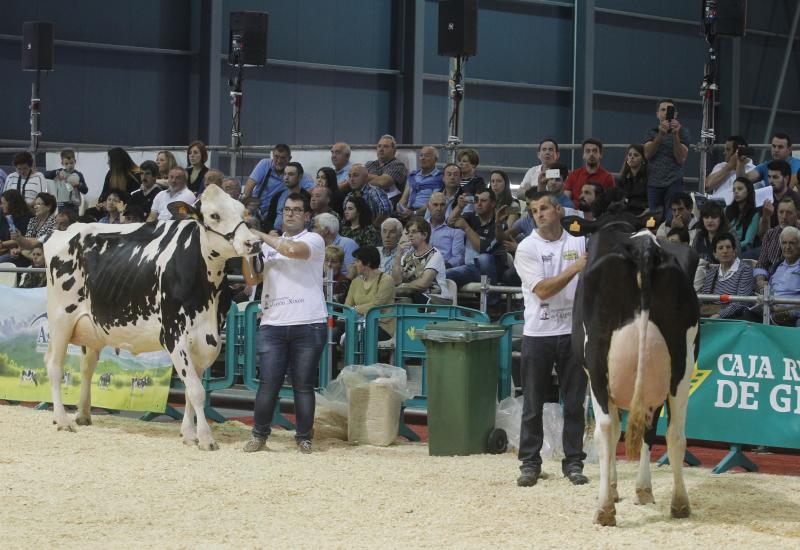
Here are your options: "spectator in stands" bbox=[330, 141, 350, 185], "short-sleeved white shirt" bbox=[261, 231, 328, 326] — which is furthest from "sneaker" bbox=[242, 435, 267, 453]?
"spectator in stands" bbox=[330, 141, 350, 185]

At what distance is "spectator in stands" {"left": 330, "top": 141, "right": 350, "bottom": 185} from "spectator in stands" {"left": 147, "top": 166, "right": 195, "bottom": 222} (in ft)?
6.22

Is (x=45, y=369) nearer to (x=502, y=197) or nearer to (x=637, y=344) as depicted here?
(x=502, y=197)

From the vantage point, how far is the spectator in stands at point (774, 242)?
12.2 metres

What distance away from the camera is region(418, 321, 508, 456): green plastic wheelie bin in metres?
10.3

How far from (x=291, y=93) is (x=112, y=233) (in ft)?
50.2

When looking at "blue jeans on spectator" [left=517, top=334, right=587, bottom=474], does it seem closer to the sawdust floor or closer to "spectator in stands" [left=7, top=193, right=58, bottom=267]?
the sawdust floor

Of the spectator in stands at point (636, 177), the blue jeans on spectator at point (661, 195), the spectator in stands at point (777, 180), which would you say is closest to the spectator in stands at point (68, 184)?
the spectator in stands at point (636, 177)

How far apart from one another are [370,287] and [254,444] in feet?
8.39

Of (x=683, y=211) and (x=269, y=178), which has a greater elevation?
(x=269, y=178)

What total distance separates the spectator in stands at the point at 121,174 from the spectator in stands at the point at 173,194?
1.49m

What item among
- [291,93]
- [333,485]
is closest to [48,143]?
[291,93]

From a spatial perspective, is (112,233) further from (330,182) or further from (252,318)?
(330,182)

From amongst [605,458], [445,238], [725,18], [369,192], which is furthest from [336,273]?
[605,458]

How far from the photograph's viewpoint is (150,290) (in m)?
11.1
